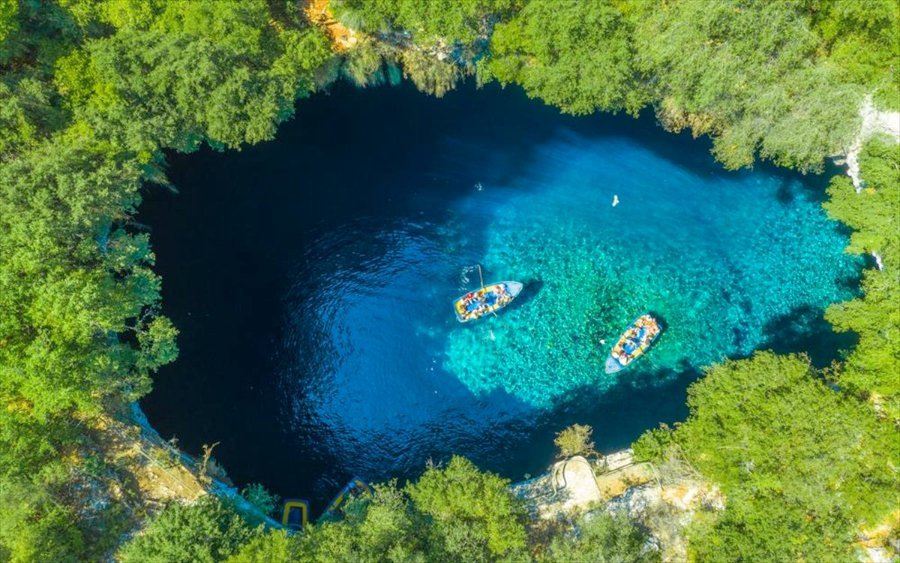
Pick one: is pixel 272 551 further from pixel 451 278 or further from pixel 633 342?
pixel 633 342

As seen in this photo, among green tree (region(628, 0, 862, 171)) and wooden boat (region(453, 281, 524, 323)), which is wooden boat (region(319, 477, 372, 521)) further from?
green tree (region(628, 0, 862, 171))

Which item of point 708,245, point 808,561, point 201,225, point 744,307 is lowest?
point 808,561

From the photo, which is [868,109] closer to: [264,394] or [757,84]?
[757,84]

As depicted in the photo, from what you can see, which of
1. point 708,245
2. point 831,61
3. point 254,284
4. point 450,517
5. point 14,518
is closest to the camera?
point 14,518

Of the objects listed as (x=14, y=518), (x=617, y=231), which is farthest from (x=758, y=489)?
(x=14, y=518)

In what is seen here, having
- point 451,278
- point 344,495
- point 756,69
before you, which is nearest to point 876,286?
point 756,69

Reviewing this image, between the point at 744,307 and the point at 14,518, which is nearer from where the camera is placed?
the point at 14,518
